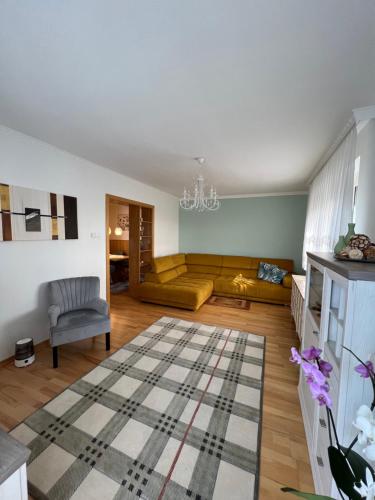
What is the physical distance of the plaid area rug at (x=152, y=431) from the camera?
1178 mm

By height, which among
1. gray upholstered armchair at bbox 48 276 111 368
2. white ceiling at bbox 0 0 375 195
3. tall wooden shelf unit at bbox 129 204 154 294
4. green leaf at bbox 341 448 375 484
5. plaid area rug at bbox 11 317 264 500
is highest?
white ceiling at bbox 0 0 375 195

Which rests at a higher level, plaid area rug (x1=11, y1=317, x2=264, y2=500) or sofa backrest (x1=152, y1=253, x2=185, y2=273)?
sofa backrest (x1=152, y1=253, x2=185, y2=273)

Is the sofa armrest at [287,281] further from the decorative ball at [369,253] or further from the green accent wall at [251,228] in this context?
the decorative ball at [369,253]

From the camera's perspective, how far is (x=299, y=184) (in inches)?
158

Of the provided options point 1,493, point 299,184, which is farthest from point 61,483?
point 299,184

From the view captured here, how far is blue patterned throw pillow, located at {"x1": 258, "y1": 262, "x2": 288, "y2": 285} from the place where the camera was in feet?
14.3

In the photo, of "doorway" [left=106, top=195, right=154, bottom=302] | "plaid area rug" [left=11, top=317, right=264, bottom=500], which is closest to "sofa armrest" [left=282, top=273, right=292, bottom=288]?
"plaid area rug" [left=11, top=317, right=264, bottom=500]

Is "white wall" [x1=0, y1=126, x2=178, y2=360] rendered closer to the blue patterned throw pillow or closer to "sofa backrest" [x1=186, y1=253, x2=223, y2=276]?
"sofa backrest" [x1=186, y1=253, x2=223, y2=276]

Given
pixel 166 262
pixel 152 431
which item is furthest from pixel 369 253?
pixel 166 262

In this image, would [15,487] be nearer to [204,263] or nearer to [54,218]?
[54,218]

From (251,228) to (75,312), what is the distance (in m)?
Answer: 4.23

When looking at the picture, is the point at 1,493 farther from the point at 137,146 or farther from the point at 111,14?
the point at 137,146

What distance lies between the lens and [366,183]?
5.71 feet

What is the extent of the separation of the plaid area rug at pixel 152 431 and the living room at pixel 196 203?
0.04 feet
